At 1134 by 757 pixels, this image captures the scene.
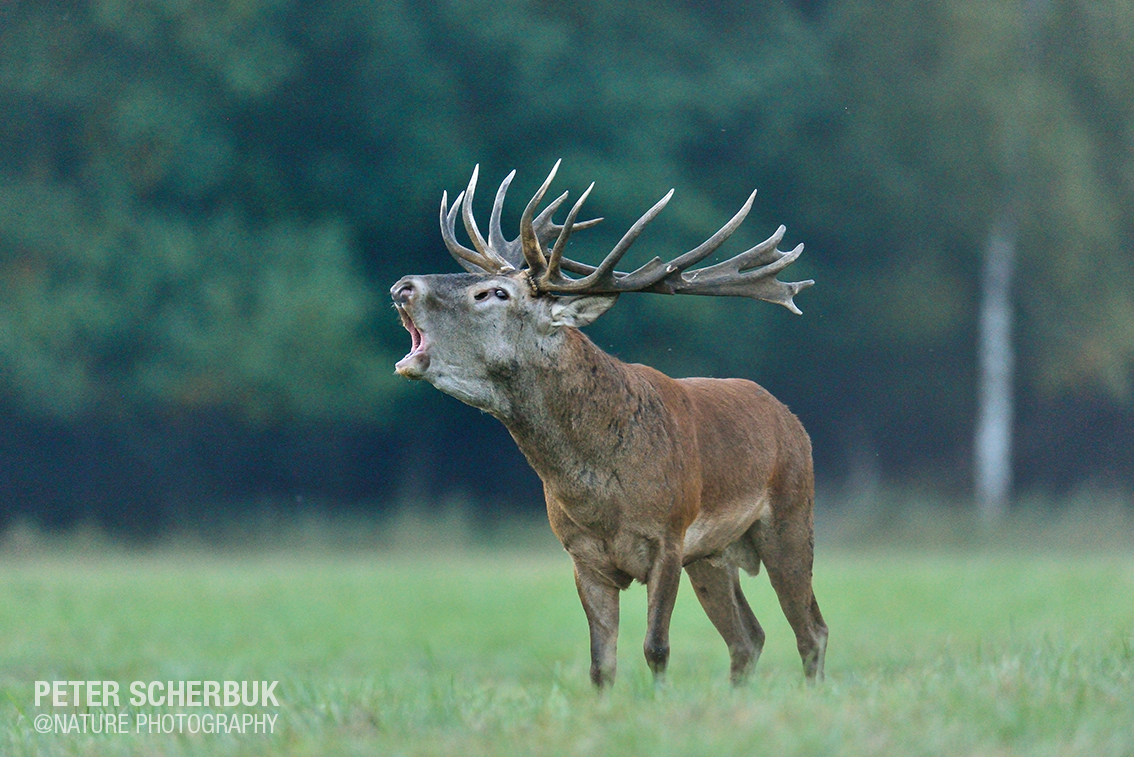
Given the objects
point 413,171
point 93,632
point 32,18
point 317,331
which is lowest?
point 93,632

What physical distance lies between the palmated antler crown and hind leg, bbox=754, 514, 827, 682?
1130mm

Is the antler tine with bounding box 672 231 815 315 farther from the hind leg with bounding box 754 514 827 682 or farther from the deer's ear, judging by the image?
the hind leg with bounding box 754 514 827 682

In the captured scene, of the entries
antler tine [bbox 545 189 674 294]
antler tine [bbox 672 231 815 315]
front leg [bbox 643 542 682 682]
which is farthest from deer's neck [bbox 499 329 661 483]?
antler tine [bbox 672 231 815 315]

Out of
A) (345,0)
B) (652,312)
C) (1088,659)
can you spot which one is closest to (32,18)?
(345,0)

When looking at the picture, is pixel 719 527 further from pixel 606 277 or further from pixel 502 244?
pixel 502 244

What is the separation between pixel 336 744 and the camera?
211 inches

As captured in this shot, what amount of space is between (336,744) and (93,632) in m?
8.47

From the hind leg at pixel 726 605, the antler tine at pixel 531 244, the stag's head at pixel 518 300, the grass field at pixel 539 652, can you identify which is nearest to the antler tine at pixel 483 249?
the stag's head at pixel 518 300

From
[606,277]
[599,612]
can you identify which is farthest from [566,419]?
[599,612]

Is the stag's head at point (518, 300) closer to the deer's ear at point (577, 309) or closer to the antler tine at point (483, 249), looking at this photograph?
the deer's ear at point (577, 309)

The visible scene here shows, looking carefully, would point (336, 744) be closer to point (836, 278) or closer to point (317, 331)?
point (317, 331)

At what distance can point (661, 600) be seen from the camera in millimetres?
6910

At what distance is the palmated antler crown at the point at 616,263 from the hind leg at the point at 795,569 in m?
1.13

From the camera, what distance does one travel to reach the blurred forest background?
21.8 m
